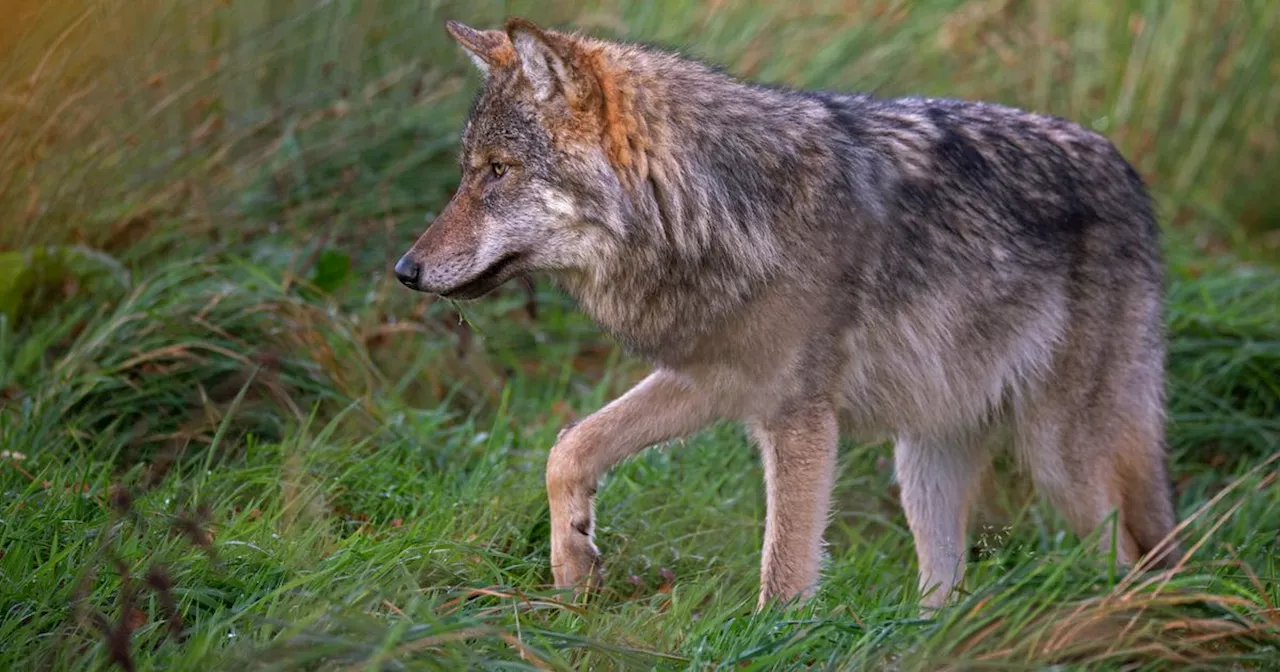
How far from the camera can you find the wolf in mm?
3969

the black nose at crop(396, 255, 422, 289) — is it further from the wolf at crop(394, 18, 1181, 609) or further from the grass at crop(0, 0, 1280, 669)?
the grass at crop(0, 0, 1280, 669)

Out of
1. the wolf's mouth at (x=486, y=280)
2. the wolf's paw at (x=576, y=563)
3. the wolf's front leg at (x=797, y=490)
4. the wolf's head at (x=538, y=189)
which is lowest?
the wolf's paw at (x=576, y=563)

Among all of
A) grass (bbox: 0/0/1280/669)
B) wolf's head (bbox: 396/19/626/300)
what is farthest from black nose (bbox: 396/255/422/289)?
grass (bbox: 0/0/1280/669)

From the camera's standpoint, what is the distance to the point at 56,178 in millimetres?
5523

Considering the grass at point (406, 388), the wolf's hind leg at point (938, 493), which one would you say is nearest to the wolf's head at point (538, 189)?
the grass at point (406, 388)

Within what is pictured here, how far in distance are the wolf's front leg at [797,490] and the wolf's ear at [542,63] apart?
1.19 m

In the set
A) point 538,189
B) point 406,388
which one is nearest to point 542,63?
point 538,189

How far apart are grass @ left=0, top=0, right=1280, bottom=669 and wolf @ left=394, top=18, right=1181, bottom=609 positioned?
42 cm

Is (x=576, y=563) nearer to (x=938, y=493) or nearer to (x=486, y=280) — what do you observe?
(x=486, y=280)

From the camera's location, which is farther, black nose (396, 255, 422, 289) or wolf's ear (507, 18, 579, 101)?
black nose (396, 255, 422, 289)

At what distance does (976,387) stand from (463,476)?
1.83 meters

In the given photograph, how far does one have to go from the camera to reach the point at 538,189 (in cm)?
394

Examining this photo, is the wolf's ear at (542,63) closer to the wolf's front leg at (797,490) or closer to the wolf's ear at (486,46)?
the wolf's ear at (486,46)

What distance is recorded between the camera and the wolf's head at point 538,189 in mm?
3924
